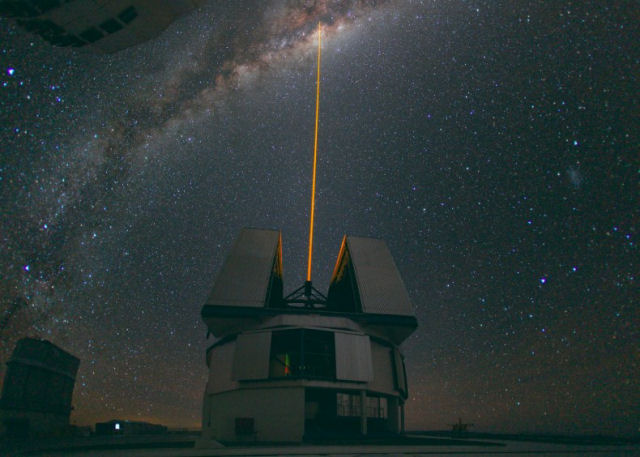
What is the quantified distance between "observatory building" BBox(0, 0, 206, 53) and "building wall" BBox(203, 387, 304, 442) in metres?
17.8

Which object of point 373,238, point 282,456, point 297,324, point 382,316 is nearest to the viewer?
point 282,456

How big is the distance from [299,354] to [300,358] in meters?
2.28

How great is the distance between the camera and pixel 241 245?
29.2 metres

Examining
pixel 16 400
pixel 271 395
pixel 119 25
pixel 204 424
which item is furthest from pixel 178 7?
pixel 16 400

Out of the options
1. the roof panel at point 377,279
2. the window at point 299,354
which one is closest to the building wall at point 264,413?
the window at point 299,354

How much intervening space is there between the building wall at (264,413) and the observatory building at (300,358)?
1.9 inches

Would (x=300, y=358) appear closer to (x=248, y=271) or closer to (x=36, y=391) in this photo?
(x=248, y=271)

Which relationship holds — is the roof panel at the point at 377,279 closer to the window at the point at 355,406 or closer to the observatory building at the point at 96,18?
the window at the point at 355,406

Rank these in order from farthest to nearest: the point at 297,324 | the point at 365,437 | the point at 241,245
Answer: the point at 241,245, the point at 297,324, the point at 365,437

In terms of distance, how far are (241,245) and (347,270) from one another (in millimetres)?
8502

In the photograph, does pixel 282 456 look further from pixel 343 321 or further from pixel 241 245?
pixel 241 245

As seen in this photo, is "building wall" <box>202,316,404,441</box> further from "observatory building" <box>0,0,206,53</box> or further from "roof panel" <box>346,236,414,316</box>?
"observatory building" <box>0,0,206,53</box>

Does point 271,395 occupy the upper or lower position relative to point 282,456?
upper

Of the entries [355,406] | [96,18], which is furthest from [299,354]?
[96,18]
